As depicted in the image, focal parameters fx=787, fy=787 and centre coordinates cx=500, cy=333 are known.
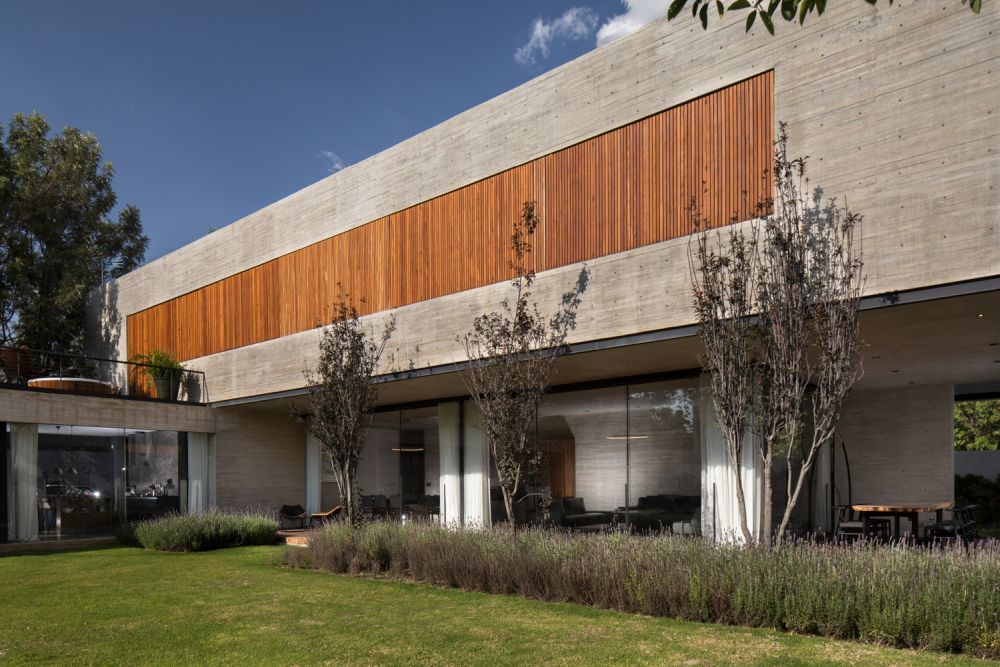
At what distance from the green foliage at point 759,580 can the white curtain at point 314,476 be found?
11.4 meters

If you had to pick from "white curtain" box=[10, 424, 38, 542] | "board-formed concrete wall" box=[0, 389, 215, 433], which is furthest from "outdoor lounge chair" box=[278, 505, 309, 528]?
"white curtain" box=[10, 424, 38, 542]

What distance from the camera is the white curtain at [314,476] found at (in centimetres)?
2209

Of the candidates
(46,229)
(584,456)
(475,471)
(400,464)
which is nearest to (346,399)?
(475,471)

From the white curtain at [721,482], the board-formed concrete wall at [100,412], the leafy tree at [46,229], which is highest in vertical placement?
the leafy tree at [46,229]

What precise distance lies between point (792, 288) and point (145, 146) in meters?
45.7

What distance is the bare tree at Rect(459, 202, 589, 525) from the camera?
462 inches

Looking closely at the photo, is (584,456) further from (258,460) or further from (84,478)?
(84,478)

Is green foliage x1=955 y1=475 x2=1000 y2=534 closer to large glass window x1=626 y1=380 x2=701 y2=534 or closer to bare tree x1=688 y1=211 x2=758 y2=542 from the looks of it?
large glass window x1=626 y1=380 x2=701 y2=534

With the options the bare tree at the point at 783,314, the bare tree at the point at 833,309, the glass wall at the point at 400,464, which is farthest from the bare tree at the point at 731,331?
the glass wall at the point at 400,464

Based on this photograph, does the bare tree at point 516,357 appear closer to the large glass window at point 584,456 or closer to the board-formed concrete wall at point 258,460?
the large glass window at point 584,456

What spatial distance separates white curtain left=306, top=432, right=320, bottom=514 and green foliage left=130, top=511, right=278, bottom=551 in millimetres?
4466

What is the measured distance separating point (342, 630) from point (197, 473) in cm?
1387

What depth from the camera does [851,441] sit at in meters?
16.8

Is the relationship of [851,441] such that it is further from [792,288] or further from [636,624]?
[636,624]
